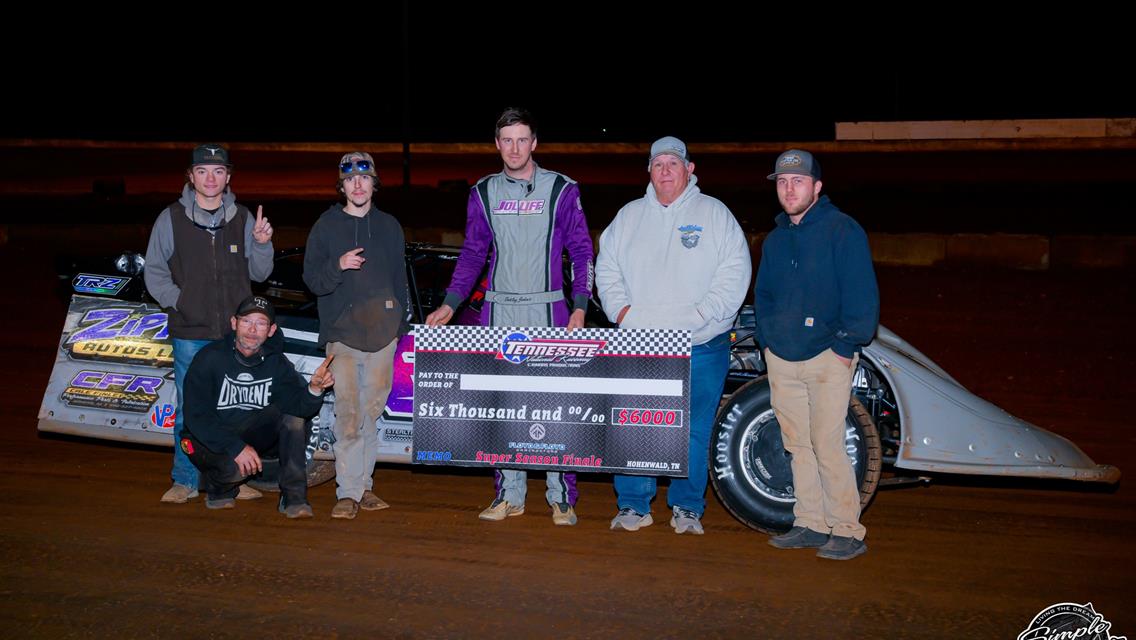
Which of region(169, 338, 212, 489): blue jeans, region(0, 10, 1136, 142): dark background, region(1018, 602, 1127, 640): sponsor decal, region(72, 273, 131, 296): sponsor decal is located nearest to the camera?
region(1018, 602, 1127, 640): sponsor decal

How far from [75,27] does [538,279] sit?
2446 inches

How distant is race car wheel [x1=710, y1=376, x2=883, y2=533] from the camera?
19.6 ft

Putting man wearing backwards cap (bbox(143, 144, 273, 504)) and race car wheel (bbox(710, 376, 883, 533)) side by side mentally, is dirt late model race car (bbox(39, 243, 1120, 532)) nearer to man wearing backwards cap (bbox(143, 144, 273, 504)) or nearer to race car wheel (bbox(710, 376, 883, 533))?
race car wheel (bbox(710, 376, 883, 533))

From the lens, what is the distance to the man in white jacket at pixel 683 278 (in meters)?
5.83

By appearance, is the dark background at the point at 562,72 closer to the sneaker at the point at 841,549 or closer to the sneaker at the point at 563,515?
the sneaker at the point at 563,515

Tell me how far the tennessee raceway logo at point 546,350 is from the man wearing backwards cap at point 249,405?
960 millimetres

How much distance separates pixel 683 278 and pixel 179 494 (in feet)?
9.78

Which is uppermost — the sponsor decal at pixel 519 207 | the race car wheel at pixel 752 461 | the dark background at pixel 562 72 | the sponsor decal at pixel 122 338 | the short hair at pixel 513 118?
the dark background at pixel 562 72

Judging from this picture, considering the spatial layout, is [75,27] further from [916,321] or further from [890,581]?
[890,581]

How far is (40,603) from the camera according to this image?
495cm

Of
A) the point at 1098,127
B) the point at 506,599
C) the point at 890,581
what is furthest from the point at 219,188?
the point at 1098,127

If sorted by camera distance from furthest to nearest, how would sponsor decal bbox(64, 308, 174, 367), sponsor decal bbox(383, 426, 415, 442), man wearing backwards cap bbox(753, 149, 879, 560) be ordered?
sponsor decal bbox(64, 308, 174, 367) < sponsor decal bbox(383, 426, 415, 442) < man wearing backwards cap bbox(753, 149, 879, 560)

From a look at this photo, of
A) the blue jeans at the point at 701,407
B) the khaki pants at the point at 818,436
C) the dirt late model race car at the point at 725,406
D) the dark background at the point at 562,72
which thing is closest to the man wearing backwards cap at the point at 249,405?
the dirt late model race car at the point at 725,406

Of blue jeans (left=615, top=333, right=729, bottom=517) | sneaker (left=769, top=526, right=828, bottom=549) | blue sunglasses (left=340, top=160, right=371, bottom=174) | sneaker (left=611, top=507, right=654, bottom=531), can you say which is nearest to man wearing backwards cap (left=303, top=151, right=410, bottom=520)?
blue sunglasses (left=340, top=160, right=371, bottom=174)
